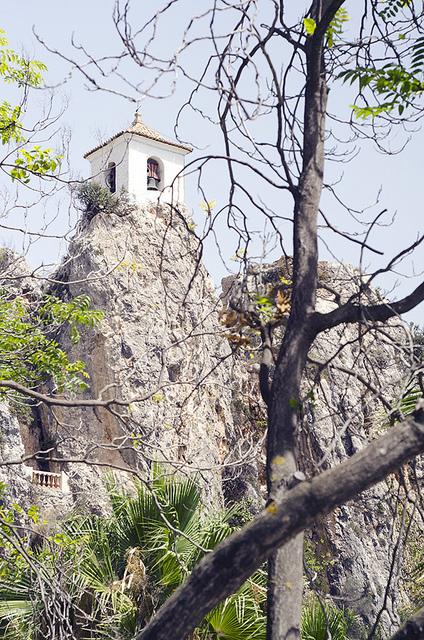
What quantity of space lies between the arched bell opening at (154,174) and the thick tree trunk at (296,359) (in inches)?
821

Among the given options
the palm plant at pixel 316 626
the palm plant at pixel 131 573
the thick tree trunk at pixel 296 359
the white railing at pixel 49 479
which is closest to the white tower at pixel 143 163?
the white railing at pixel 49 479

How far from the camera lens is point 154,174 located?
80.1 ft

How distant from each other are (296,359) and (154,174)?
21.8 metres

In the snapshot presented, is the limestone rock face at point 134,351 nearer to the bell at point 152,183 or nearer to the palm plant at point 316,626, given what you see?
the bell at point 152,183

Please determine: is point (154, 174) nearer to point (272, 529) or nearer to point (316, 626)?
point (316, 626)

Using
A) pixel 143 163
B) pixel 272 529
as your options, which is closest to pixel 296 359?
pixel 272 529

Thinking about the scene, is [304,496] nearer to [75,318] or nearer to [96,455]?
[75,318]

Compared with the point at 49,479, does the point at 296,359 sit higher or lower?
higher

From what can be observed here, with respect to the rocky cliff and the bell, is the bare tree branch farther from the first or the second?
the bell

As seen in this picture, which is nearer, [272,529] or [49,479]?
[272,529]

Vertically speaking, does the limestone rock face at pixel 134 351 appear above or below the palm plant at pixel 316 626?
above

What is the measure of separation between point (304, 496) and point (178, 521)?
606 cm

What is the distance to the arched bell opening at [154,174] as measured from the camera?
79.5 feet

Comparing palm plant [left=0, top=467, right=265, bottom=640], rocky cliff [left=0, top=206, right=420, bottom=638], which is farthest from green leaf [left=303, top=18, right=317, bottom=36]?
rocky cliff [left=0, top=206, right=420, bottom=638]
